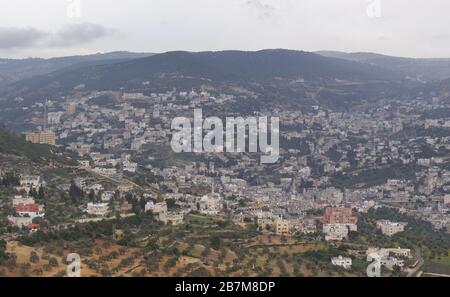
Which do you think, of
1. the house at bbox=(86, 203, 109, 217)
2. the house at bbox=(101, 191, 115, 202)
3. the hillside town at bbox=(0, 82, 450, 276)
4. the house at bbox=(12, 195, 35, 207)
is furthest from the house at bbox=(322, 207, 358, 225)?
the house at bbox=(12, 195, 35, 207)

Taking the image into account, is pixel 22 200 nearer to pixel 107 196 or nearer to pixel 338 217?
pixel 107 196

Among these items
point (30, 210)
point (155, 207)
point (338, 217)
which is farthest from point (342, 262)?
point (338, 217)

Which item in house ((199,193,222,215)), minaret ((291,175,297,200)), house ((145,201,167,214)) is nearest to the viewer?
house ((145,201,167,214))

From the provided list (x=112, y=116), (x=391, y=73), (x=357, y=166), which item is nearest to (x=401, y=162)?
(x=357, y=166)

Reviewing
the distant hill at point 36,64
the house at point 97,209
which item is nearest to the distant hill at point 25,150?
the house at point 97,209

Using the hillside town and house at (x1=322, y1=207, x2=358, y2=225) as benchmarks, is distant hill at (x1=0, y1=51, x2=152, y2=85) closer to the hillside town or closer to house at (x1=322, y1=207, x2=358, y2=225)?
the hillside town

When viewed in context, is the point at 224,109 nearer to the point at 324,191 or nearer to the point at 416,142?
the point at 416,142
